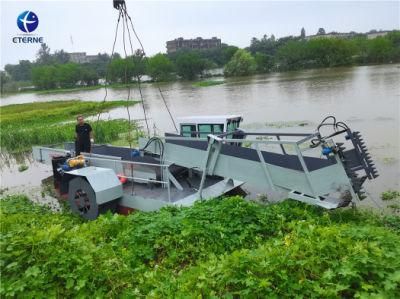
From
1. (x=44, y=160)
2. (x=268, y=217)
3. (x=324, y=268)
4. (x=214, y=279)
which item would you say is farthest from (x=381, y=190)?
(x=44, y=160)

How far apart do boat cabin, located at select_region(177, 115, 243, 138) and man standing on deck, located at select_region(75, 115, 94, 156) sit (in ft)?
8.28

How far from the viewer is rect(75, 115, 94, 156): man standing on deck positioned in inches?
371

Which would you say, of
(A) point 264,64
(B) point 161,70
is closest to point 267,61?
(A) point 264,64

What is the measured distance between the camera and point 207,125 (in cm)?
856

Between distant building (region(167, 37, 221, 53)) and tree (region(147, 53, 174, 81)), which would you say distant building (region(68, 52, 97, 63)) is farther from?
tree (region(147, 53, 174, 81))

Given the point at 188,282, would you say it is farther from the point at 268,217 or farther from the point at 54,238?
the point at 268,217

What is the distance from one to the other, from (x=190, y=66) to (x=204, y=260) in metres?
80.5

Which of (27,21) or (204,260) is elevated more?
(27,21)

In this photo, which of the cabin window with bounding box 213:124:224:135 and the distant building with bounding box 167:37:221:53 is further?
the distant building with bounding box 167:37:221:53

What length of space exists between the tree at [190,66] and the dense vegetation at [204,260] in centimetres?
7941

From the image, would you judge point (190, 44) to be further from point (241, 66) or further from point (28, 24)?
point (28, 24)

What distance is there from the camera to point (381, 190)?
864cm

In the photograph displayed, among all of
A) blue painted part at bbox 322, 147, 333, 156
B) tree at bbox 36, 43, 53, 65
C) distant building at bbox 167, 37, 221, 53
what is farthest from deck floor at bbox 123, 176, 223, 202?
distant building at bbox 167, 37, 221, 53

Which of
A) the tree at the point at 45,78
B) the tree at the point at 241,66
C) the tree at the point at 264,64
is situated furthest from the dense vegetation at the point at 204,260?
the tree at the point at 45,78
